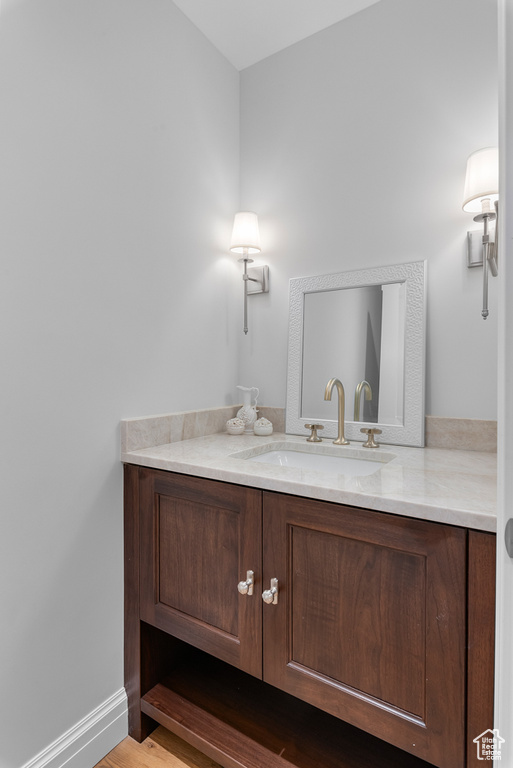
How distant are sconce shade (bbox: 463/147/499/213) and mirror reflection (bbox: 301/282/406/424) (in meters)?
0.37

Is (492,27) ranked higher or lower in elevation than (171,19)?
lower

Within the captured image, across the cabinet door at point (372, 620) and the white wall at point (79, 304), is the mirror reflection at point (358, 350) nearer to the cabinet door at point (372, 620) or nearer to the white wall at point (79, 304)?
the white wall at point (79, 304)

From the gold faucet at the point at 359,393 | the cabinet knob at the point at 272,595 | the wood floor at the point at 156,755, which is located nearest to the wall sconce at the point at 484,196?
the gold faucet at the point at 359,393

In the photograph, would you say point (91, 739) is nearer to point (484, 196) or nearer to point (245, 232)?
point (245, 232)

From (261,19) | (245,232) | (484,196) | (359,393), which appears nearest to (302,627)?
(359,393)

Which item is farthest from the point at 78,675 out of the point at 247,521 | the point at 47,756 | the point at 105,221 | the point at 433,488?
the point at 105,221

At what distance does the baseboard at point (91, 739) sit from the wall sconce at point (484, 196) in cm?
179

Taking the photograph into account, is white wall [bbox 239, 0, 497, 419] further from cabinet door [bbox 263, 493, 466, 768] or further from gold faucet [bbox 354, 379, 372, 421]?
cabinet door [bbox 263, 493, 466, 768]

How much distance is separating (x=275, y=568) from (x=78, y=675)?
2.42 ft

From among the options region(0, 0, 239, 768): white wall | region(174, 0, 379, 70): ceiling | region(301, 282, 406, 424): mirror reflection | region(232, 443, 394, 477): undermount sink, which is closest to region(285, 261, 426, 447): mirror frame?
region(301, 282, 406, 424): mirror reflection

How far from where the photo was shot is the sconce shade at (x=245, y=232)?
180cm

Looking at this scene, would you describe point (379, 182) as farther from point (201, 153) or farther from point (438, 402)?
point (438, 402)

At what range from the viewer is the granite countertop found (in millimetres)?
837

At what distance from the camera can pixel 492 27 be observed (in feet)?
4.48
